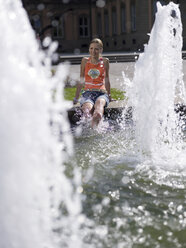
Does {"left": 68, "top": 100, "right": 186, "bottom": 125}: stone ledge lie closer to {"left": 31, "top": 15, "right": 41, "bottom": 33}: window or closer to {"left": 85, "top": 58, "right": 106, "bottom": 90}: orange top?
{"left": 85, "top": 58, "right": 106, "bottom": 90}: orange top

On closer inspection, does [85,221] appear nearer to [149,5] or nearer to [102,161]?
[102,161]

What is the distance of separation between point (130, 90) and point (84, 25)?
36.8m

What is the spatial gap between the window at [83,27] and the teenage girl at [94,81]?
35.5m

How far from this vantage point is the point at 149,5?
32.2 metres

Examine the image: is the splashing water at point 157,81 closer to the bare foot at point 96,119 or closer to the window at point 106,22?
the bare foot at point 96,119

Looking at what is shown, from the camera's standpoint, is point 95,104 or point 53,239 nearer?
point 53,239

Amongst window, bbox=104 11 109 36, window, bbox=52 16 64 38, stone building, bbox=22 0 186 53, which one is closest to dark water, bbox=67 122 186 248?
stone building, bbox=22 0 186 53

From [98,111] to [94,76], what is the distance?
70 cm

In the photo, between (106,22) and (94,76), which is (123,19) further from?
(94,76)

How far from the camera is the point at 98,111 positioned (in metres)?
5.56

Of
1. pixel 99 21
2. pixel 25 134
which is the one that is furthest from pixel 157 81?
pixel 99 21

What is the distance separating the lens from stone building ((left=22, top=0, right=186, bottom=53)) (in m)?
32.7

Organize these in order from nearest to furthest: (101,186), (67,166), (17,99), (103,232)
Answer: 1. (17,99)
2. (103,232)
3. (101,186)
4. (67,166)

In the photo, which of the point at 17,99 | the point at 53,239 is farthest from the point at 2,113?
the point at 53,239
